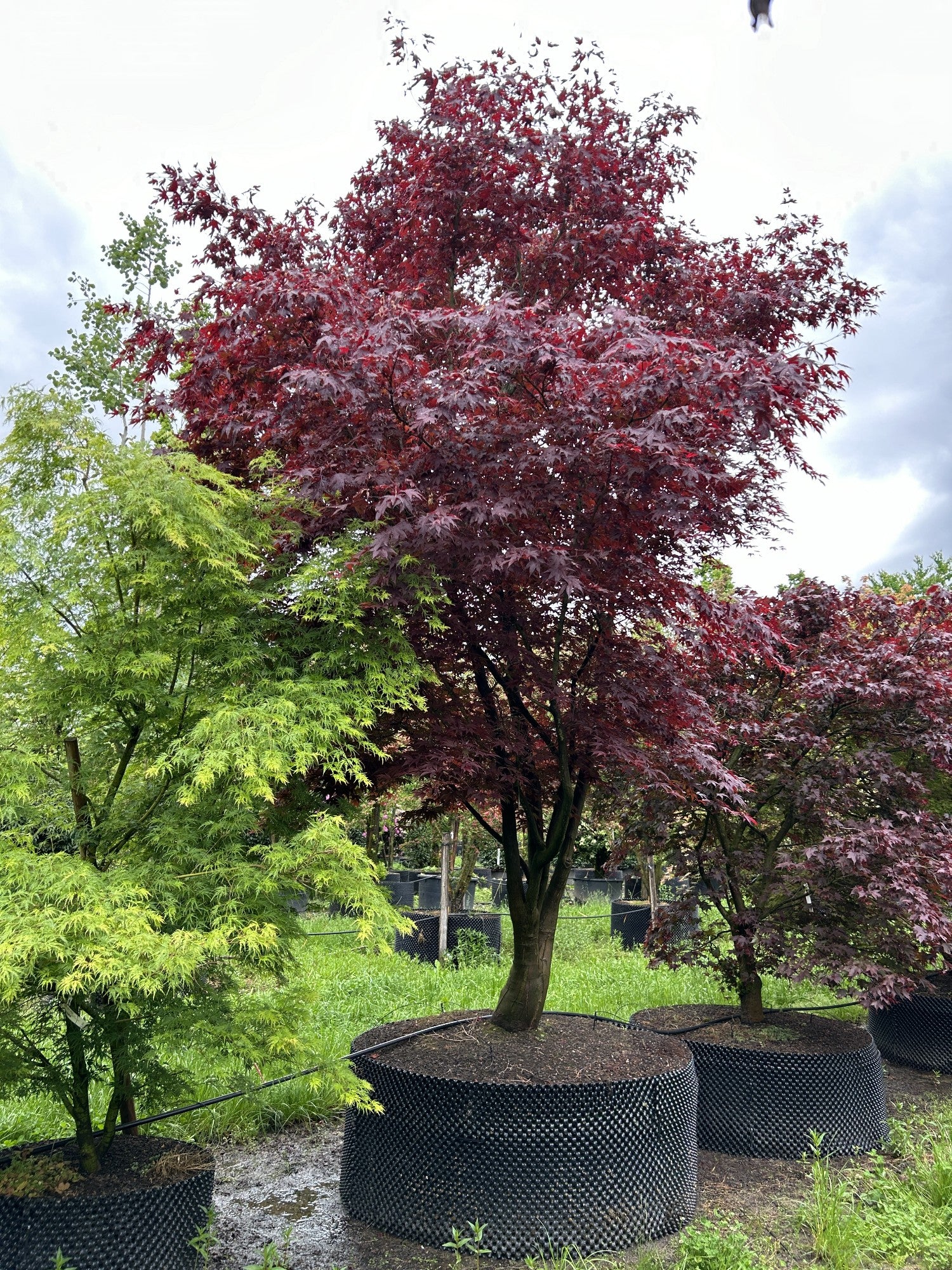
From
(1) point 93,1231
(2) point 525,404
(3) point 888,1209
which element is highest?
(2) point 525,404

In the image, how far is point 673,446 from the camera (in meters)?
3.11

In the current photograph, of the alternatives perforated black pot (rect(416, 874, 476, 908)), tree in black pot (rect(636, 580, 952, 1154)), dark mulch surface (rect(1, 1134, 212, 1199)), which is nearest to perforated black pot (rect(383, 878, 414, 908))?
perforated black pot (rect(416, 874, 476, 908))

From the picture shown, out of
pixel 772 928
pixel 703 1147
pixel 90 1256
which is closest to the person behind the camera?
pixel 90 1256

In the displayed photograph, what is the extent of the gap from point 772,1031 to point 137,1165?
346 centimetres

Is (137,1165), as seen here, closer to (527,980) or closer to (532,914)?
(527,980)

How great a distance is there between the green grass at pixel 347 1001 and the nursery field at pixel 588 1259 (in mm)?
13

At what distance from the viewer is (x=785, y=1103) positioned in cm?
453

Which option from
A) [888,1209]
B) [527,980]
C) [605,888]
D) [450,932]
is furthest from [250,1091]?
[605,888]

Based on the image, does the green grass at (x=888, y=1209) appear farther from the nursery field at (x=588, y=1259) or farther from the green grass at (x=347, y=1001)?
the green grass at (x=347, y=1001)

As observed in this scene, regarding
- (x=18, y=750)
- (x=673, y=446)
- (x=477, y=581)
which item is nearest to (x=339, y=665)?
(x=477, y=581)

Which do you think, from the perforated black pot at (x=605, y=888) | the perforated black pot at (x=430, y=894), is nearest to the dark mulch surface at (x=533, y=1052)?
the perforated black pot at (x=430, y=894)

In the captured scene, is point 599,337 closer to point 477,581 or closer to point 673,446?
point 673,446

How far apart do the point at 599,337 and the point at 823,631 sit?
2.87 metres

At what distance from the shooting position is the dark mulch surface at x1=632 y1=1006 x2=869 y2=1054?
4.84m
